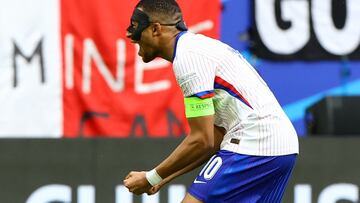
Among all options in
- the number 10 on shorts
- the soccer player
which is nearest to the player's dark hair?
the soccer player

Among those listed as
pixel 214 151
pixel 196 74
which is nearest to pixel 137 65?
pixel 214 151

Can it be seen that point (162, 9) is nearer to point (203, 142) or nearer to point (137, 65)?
point (203, 142)

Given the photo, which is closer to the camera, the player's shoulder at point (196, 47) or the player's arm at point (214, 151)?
the player's shoulder at point (196, 47)

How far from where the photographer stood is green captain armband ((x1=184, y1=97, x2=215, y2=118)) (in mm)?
5594

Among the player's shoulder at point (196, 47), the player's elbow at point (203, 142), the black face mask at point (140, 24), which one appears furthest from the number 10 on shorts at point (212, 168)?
the black face mask at point (140, 24)

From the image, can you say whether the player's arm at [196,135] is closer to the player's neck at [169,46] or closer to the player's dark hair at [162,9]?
the player's neck at [169,46]

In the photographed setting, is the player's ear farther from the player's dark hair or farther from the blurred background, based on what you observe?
the blurred background

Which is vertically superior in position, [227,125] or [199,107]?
[199,107]

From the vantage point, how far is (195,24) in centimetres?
1096

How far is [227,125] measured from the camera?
5.96 m

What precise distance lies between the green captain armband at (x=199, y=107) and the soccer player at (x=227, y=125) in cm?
10

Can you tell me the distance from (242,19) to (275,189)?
17.9ft

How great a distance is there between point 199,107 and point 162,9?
0.61 metres

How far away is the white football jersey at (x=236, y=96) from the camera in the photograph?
568 cm
